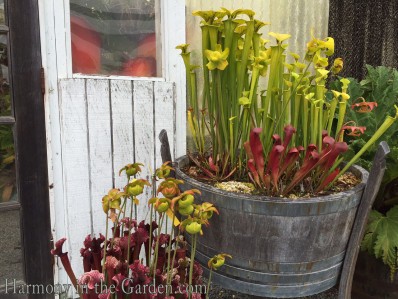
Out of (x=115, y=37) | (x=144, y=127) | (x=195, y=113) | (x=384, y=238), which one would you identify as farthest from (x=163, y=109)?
(x=384, y=238)

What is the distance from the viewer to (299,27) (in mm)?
2332

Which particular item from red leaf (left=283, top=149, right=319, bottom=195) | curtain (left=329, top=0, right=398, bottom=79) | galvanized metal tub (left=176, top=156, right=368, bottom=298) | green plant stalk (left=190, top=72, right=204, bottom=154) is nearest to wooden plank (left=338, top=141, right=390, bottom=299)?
galvanized metal tub (left=176, top=156, right=368, bottom=298)

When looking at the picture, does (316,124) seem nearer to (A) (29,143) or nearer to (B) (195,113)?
(B) (195,113)

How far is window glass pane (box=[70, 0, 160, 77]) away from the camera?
5.24ft

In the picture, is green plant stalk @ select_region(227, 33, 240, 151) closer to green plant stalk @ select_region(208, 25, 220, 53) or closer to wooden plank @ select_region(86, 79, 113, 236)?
green plant stalk @ select_region(208, 25, 220, 53)

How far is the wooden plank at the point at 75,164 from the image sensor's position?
1.55 m

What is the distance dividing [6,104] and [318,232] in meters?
1.19

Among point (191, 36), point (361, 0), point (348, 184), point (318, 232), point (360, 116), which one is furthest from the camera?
point (361, 0)

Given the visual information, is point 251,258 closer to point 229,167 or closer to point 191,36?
point 229,167

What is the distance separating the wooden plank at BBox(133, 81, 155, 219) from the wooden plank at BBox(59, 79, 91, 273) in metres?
0.22

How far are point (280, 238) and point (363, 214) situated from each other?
294mm

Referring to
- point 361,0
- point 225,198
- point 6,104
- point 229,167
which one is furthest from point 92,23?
point 361,0

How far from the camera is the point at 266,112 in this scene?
1.38 metres

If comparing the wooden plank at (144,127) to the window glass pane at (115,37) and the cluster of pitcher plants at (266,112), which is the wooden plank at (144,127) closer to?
the window glass pane at (115,37)
